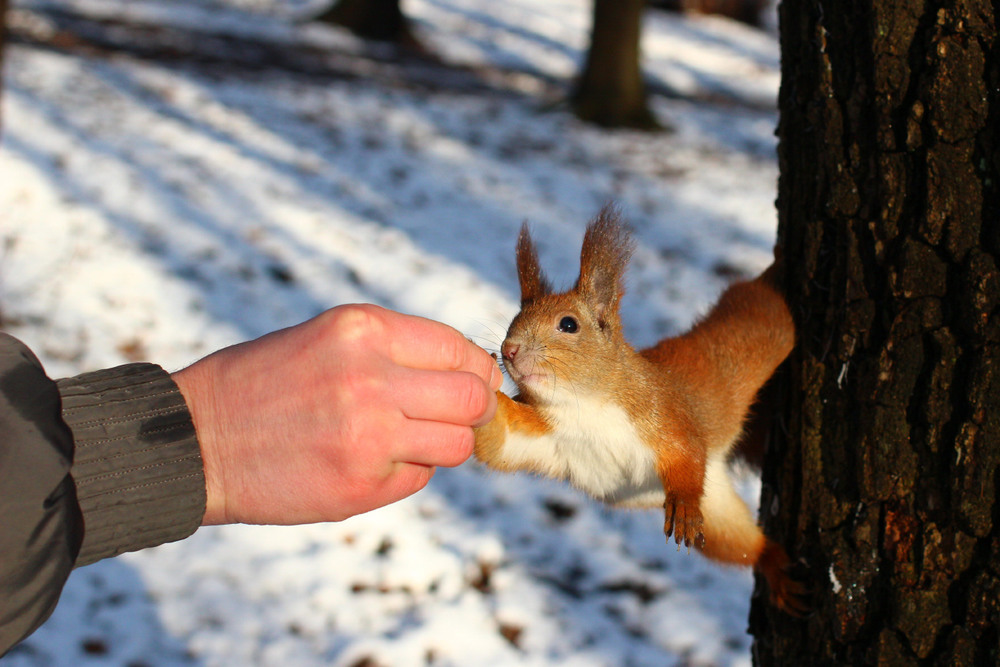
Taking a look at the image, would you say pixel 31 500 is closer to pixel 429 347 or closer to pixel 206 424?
pixel 206 424

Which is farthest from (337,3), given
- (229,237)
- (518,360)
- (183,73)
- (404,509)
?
(518,360)

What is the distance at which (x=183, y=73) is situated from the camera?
8000mm

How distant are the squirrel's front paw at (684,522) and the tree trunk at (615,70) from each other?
7.51 m

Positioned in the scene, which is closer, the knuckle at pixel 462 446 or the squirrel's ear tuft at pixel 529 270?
the knuckle at pixel 462 446

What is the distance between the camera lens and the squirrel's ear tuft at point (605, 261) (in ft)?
5.08

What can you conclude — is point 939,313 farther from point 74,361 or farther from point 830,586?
point 74,361

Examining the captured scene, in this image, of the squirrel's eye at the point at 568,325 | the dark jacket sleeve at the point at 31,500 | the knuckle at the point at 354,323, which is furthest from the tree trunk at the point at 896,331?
the dark jacket sleeve at the point at 31,500

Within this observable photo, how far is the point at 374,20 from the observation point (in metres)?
12.1

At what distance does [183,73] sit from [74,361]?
17.0 ft

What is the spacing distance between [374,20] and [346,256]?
8.20 meters

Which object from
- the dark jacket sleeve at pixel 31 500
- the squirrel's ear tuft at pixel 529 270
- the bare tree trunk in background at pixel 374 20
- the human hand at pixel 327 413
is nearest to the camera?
the dark jacket sleeve at pixel 31 500

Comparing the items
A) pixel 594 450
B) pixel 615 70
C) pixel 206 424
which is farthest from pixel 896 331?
pixel 615 70

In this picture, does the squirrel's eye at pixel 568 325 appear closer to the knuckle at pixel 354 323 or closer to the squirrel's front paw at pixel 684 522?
the squirrel's front paw at pixel 684 522

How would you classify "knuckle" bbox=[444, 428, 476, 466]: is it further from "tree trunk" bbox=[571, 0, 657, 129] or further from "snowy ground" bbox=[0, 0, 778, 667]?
"tree trunk" bbox=[571, 0, 657, 129]
